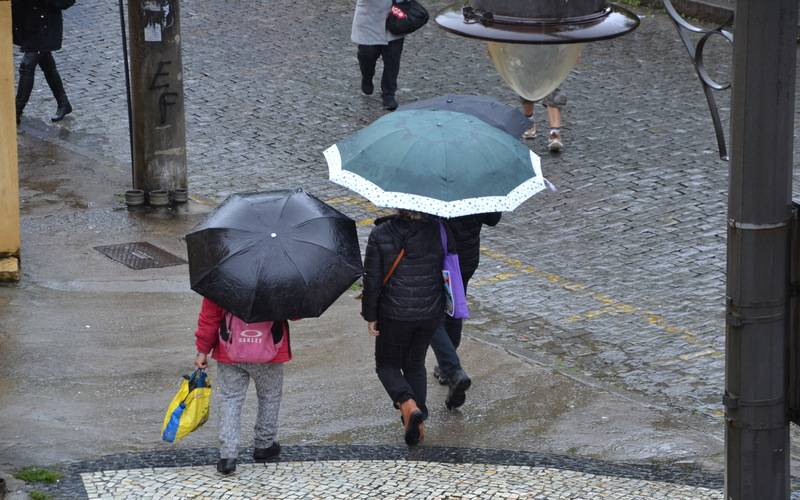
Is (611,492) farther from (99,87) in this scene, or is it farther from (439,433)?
(99,87)

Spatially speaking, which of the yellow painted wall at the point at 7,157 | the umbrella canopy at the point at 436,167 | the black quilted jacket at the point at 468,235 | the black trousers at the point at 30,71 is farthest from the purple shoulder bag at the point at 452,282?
the black trousers at the point at 30,71

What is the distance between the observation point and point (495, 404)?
25.2ft

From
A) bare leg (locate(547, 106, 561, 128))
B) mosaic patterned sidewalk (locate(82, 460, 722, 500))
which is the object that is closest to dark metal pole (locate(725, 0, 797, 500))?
mosaic patterned sidewalk (locate(82, 460, 722, 500))

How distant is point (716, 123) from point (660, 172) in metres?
7.17

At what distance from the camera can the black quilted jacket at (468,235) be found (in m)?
7.38

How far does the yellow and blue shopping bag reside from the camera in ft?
21.3

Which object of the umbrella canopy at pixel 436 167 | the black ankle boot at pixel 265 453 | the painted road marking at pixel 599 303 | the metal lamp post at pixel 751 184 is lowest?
the painted road marking at pixel 599 303

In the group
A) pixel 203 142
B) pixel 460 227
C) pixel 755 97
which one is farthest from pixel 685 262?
pixel 755 97

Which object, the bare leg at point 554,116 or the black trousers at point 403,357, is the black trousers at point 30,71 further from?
the black trousers at point 403,357

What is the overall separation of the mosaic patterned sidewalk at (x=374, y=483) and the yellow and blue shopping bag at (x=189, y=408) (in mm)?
207

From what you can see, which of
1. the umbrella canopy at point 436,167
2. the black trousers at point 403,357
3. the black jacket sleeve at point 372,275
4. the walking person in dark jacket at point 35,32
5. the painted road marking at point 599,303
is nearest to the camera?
the umbrella canopy at point 436,167

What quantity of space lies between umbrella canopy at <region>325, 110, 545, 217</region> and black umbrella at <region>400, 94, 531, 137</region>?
488mm

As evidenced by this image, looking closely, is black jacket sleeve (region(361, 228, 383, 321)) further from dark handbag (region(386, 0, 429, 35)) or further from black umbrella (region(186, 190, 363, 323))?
dark handbag (region(386, 0, 429, 35))

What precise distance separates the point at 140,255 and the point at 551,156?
4141mm
